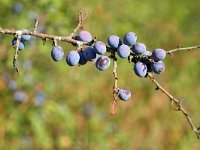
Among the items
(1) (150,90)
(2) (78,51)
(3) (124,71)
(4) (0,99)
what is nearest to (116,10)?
(3) (124,71)

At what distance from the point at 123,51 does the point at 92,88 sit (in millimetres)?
4730

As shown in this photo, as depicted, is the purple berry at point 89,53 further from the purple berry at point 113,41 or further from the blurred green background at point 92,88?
the blurred green background at point 92,88

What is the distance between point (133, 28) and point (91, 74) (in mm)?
927

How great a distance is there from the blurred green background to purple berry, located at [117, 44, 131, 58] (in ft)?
6.92

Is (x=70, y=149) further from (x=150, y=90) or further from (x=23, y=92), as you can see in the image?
(x=150, y=90)

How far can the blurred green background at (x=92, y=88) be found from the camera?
479cm

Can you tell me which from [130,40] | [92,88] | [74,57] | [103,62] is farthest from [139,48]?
[92,88]

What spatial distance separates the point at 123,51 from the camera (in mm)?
2109

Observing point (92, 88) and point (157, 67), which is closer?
point (157, 67)

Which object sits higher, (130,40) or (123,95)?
(130,40)

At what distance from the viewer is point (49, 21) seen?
4.51 m

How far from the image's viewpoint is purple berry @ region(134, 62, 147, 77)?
212 centimetres

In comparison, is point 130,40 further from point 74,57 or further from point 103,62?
point 74,57

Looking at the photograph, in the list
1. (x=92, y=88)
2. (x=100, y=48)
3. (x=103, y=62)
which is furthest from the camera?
(x=92, y=88)
